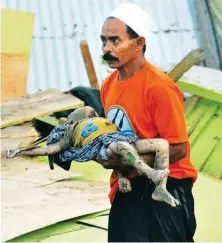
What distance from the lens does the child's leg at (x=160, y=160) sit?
2.49 metres

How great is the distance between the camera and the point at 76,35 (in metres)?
8.00

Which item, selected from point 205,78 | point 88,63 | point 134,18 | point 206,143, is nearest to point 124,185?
point 134,18

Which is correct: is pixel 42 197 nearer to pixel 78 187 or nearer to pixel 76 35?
pixel 78 187

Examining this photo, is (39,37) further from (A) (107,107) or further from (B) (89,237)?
(A) (107,107)

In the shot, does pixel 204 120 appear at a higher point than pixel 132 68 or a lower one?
lower

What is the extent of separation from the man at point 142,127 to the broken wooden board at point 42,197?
144 centimetres

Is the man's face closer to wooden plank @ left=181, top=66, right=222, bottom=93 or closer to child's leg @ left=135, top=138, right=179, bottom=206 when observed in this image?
child's leg @ left=135, top=138, right=179, bottom=206

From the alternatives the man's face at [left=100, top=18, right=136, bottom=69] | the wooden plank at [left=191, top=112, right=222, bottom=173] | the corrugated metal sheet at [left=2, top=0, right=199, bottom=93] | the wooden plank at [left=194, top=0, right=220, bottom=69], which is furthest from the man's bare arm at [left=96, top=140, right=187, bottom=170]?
the wooden plank at [left=194, top=0, right=220, bottom=69]

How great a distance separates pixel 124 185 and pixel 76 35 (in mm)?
5573

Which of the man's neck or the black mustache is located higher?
the black mustache

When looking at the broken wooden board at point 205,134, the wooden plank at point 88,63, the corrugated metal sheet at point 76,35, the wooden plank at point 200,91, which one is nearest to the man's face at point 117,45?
the broken wooden board at point 205,134

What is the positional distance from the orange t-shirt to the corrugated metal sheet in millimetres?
4835

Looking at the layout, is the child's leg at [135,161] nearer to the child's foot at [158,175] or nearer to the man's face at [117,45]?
the child's foot at [158,175]

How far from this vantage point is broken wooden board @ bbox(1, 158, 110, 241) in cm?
415
